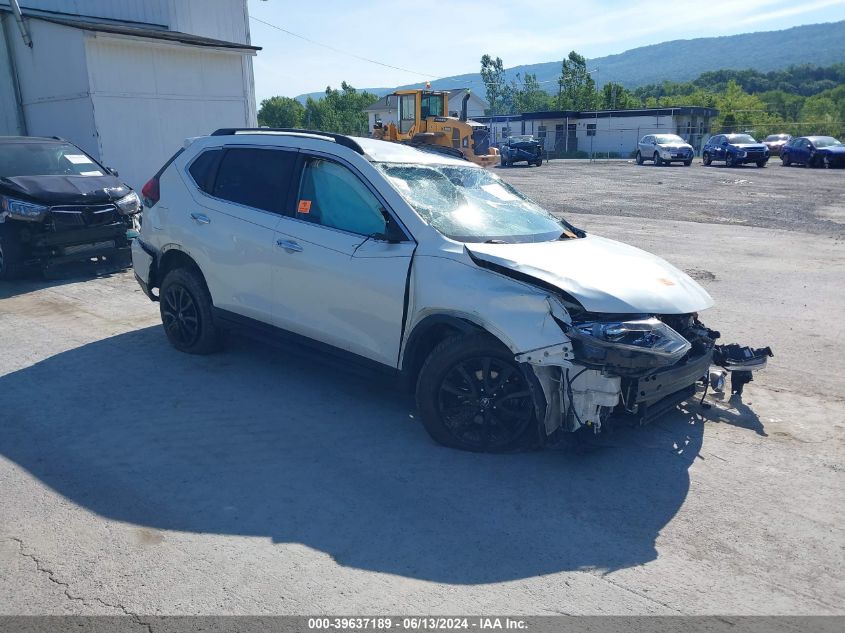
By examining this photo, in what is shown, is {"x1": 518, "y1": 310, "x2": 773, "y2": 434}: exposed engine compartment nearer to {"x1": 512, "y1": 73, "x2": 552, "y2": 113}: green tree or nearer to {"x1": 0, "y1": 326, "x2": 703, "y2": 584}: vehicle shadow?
{"x1": 0, "y1": 326, "x2": 703, "y2": 584}: vehicle shadow

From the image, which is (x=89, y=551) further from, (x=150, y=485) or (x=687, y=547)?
(x=687, y=547)

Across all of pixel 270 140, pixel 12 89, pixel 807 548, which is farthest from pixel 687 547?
pixel 12 89

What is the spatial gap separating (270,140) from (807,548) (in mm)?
4673

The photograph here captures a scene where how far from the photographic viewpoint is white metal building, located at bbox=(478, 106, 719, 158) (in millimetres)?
54125

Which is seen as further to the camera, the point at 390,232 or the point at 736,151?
the point at 736,151

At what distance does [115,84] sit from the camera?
1469 centimetres

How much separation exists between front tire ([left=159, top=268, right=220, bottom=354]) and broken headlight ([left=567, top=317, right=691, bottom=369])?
3421mm

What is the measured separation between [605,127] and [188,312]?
56.9 m

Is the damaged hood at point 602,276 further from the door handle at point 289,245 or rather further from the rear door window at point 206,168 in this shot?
the rear door window at point 206,168

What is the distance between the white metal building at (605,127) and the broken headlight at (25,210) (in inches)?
2021

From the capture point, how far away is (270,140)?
571 centimetres

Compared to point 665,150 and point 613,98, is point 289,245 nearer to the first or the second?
point 665,150

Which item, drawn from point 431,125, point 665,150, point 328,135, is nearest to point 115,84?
point 328,135

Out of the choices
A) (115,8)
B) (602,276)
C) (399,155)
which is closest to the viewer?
(602,276)
